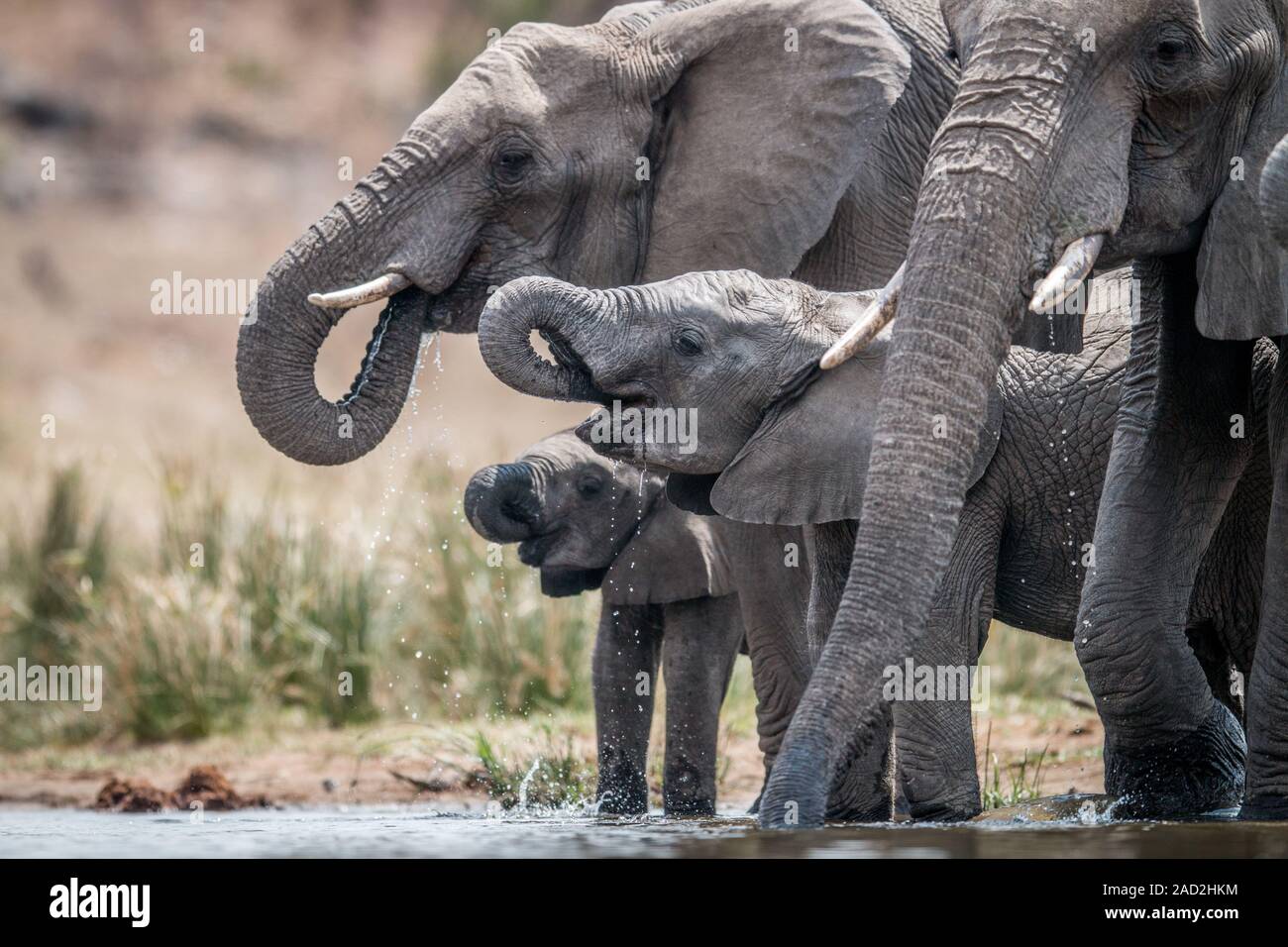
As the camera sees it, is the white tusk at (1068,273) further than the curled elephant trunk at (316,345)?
No

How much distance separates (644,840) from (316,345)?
98.4 inches

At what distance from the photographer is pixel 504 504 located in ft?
26.9

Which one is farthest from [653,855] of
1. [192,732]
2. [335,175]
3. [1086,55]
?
[335,175]

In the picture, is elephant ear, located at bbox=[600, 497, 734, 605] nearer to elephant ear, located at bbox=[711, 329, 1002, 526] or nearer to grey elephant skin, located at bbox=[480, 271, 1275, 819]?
grey elephant skin, located at bbox=[480, 271, 1275, 819]

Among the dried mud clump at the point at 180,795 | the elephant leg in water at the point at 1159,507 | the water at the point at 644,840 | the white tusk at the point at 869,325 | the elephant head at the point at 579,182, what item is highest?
the elephant head at the point at 579,182

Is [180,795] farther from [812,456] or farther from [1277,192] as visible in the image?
Answer: [1277,192]

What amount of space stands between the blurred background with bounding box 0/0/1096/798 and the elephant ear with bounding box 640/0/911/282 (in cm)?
116

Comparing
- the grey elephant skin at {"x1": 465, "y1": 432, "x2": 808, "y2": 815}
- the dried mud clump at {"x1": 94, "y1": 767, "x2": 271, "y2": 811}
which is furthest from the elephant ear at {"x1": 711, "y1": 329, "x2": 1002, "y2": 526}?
the dried mud clump at {"x1": 94, "y1": 767, "x2": 271, "y2": 811}

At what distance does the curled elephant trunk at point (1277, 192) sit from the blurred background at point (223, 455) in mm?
3399

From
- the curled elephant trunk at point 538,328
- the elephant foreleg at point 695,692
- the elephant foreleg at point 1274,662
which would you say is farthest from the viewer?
the elephant foreleg at point 695,692

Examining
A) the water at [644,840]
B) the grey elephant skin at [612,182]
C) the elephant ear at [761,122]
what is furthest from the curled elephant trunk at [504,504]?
the water at [644,840]

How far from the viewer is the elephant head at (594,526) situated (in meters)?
8.17

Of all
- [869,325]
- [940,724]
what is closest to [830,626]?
[940,724]

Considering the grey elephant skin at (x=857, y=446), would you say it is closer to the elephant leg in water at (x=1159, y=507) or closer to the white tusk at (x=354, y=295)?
the elephant leg in water at (x=1159, y=507)
